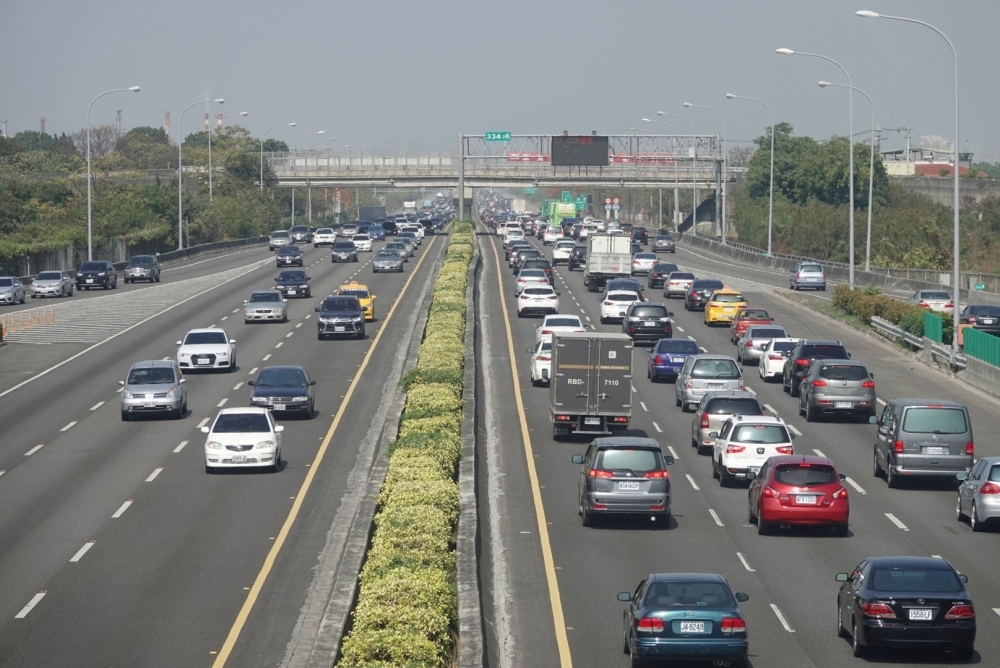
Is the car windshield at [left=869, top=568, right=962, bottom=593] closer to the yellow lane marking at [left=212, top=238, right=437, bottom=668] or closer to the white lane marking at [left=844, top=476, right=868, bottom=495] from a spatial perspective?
the yellow lane marking at [left=212, top=238, right=437, bottom=668]

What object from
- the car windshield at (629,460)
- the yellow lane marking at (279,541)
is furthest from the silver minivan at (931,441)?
the yellow lane marking at (279,541)

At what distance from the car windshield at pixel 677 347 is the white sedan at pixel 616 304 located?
12.6 m

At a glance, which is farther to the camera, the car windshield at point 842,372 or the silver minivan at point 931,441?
the car windshield at point 842,372

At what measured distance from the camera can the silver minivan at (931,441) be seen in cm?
2838

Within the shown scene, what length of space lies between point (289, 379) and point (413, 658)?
23434 millimetres

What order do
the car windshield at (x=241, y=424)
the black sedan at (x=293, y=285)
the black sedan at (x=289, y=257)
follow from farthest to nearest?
the black sedan at (x=289, y=257)
the black sedan at (x=293, y=285)
the car windshield at (x=241, y=424)

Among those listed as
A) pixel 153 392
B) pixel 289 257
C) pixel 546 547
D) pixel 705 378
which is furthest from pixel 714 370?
pixel 289 257

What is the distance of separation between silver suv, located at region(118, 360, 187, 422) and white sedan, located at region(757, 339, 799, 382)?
17715 millimetres

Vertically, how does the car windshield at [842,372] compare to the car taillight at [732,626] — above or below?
above

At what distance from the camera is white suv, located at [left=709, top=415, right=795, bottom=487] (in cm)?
2873

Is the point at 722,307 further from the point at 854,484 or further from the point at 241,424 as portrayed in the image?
the point at 241,424

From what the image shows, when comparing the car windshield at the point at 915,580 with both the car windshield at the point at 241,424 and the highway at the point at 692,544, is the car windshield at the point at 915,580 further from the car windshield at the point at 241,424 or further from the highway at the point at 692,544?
the car windshield at the point at 241,424

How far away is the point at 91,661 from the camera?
16.8m

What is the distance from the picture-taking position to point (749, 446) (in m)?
28.8
